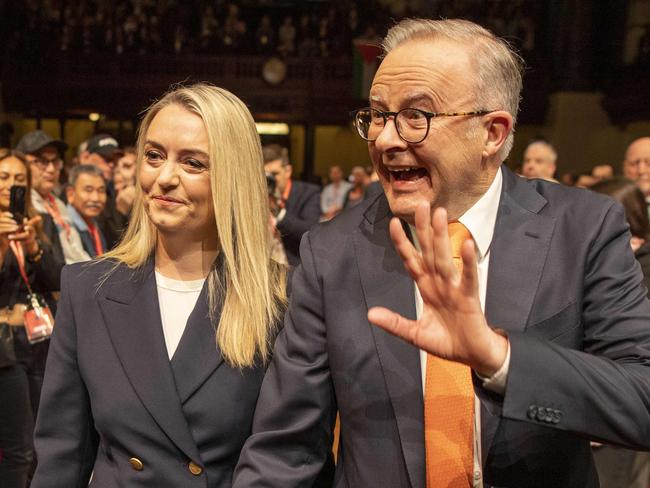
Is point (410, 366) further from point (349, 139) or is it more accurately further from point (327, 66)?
point (349, 139)

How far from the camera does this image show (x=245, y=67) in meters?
17.3

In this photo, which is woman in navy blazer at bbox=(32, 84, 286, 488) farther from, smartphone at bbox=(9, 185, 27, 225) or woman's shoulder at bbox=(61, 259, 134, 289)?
smartphone at bbox=(9, 185, 27, 225)

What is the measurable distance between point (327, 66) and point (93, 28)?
5.12 metres

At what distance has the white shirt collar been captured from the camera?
1.75 m

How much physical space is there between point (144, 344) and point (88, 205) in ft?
11.4

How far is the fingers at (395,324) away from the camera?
1425 millimetres

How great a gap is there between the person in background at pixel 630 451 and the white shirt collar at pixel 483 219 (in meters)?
1.87

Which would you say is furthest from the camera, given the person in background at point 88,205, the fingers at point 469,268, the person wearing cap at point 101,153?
the person wearing cap at point 101,153

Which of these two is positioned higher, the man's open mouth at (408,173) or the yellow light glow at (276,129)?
the man's open mouth at (408,173)

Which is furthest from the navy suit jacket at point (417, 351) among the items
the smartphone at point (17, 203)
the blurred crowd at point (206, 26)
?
the blurred crowd at point (206, 26)

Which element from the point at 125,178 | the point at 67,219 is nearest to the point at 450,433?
the point at 67,219

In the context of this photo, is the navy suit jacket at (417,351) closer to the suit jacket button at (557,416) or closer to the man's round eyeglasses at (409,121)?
the suit jacket button at (557,416)

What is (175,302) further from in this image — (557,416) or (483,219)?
(557,416)

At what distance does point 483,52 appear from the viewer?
66.4 inches
